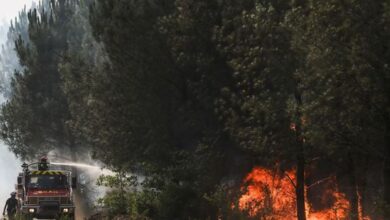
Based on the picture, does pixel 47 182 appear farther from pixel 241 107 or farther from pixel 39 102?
pixel 39 102

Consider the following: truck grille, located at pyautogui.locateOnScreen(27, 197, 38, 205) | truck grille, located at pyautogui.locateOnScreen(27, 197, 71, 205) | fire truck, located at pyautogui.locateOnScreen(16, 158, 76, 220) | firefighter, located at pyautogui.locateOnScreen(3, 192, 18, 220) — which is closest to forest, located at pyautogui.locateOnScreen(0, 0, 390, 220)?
fire truck, located at pyautogui.locateOnScreen(16, 158, 76, 220)

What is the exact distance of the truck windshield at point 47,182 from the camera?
2869 cm

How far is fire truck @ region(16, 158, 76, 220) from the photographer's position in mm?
28047

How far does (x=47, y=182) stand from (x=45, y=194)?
750 millimetres

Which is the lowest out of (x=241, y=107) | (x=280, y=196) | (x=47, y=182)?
(x=280, y=196)

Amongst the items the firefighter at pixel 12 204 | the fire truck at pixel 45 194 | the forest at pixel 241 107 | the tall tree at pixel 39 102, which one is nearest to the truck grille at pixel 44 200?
the fire truck at pixel 45 194

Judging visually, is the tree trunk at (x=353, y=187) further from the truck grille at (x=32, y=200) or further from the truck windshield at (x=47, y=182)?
the truck grille at (x=32, y=200)

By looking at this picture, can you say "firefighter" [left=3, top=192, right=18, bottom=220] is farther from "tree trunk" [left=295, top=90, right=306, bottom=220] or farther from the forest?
"tree trunk" [left=295, top=90, right=306, bottom=220]

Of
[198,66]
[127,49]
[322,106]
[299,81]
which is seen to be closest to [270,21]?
[299,81]

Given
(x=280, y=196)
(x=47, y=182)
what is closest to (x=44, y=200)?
(x=47, y=182)

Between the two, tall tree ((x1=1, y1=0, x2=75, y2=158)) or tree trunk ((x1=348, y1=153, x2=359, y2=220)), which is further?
tall tree ((x1=1, y1=0, x2=75, y2=158))

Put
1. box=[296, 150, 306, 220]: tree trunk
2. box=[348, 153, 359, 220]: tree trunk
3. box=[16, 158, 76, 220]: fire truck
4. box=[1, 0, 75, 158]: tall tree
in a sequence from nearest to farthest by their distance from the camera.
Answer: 1. box=[348, 153, 359, 220]: tree trunk
2. box=[296, 150, 306, 220]: tree trunk
3. box=[16, 158, 76, 220]: fire truck
4. box=[1, 0, 75, 158]: tall tree

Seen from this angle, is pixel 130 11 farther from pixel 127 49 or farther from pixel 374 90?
pixel 374 90

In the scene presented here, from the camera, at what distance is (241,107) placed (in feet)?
71.1
